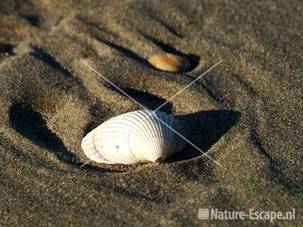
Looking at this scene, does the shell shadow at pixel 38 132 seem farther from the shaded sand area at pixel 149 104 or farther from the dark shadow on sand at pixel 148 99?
the dark shadow on sand at pixel 148 99

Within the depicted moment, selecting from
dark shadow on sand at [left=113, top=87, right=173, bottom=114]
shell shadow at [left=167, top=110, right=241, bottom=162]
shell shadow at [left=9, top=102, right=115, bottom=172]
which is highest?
shell shadow at [left=167, top=110, right=241, bottom=162]

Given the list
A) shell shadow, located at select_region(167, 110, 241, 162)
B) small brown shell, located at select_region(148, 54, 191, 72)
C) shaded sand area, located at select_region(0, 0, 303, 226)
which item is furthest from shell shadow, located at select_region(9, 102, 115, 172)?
small brown shell, located at select_region(148, 54, 191, 72)

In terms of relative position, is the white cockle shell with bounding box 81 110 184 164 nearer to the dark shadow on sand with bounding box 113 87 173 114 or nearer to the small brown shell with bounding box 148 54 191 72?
the dark shadow on sand with bounding box 113 87 173 114

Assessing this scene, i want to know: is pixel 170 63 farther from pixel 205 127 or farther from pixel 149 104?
pixel 205 127

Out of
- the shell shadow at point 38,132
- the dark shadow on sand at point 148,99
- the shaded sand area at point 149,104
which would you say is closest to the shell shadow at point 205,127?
the shaded sand area at point 149,104

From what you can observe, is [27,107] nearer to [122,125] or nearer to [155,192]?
[122,125]
